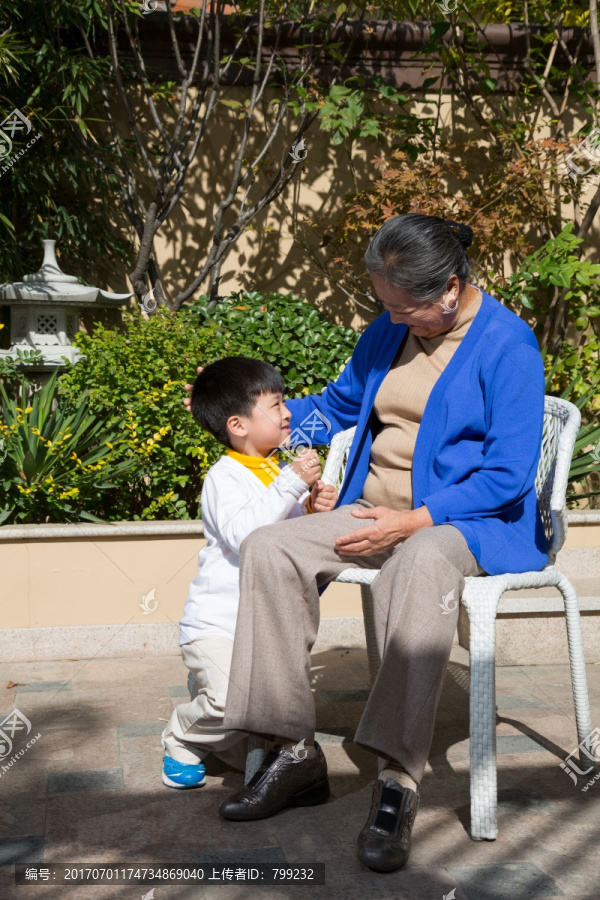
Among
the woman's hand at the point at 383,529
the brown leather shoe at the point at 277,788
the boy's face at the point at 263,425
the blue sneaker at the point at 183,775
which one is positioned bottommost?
the blue sneaker at the point at 183,775

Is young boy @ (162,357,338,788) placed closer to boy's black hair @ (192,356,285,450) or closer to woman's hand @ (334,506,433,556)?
boy's black hair @ (192,356,285,450)

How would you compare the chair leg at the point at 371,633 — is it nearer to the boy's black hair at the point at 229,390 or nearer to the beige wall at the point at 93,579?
the boy's black hair at the point at 229,390

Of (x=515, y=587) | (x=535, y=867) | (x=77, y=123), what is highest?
(x=77, y=123)

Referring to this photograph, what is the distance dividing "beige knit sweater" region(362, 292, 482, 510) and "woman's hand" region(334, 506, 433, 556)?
221 millimetres

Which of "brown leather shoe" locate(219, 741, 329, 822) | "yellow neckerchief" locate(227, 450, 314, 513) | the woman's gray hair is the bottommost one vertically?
"brown leather shoe" locate(219, 741, 329, 822)

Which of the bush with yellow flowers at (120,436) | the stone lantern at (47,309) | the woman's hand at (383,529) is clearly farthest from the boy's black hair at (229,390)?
the stone lantern at (47,309)

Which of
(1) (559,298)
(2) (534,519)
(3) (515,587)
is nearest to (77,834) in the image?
(3) (515,587)

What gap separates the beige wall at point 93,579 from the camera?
3.53 m

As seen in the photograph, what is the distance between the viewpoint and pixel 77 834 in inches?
83.2

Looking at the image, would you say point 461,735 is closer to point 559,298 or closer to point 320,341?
point 320,341

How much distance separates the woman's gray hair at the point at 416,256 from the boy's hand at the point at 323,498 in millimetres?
580

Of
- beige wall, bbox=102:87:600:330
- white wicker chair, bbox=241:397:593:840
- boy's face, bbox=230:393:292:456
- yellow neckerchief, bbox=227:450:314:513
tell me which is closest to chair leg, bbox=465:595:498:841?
white wicker chair, bbox=241:397:593:840

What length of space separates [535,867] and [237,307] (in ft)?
11.9

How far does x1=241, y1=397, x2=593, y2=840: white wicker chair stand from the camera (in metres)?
2.10
